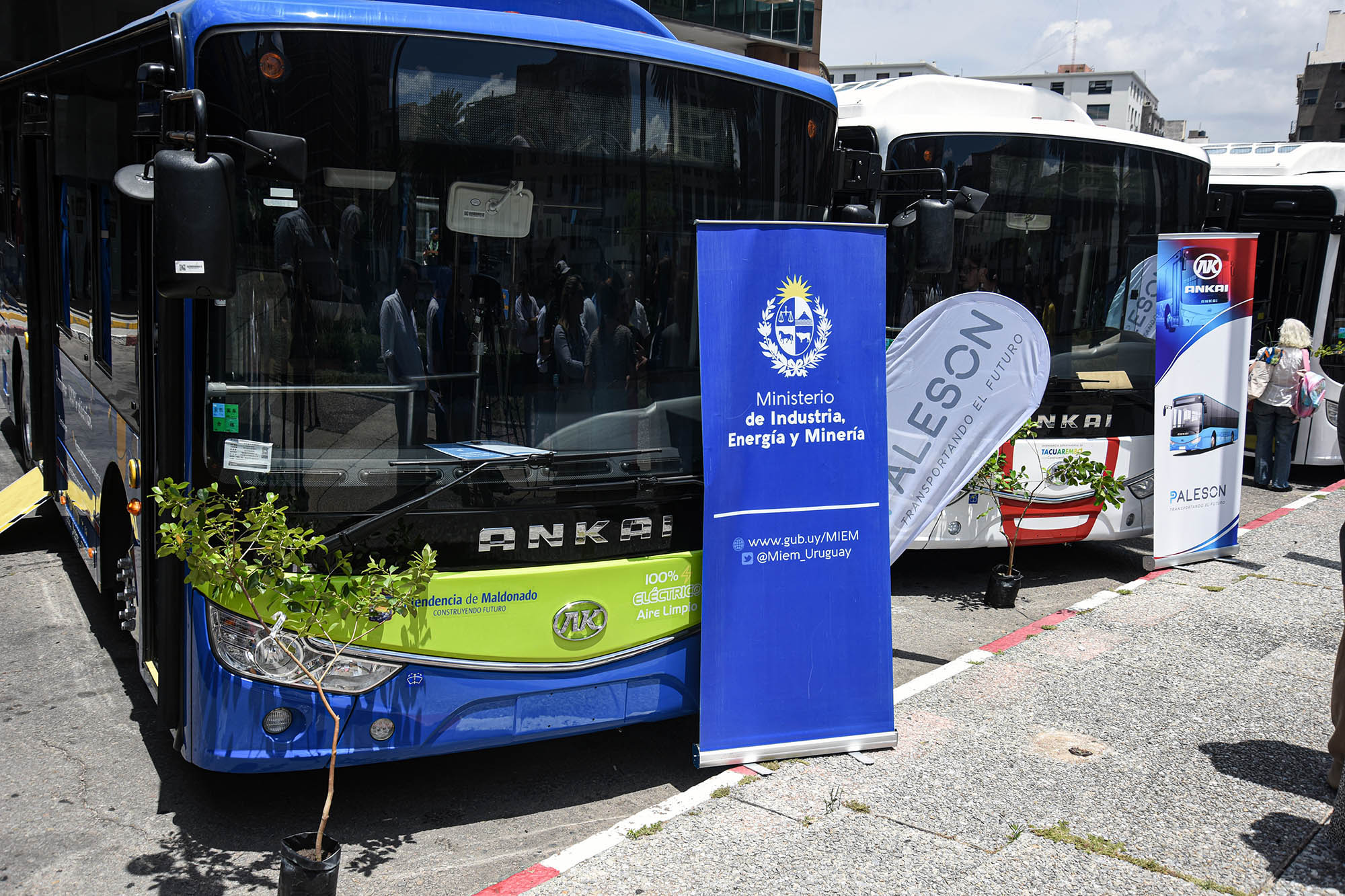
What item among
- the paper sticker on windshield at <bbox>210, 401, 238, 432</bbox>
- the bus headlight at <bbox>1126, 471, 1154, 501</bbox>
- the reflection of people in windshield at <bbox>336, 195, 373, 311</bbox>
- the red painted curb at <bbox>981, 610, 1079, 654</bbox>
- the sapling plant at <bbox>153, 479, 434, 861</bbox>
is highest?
the reflection of people in windshield at <bbox>336, 195, 373, 311</bbox>

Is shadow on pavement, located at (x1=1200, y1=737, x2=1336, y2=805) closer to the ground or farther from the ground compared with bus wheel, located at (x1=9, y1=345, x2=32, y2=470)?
closer to the ground

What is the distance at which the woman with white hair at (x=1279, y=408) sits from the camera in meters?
12.8

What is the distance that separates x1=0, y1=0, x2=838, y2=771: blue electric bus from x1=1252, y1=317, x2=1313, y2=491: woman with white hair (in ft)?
32.5

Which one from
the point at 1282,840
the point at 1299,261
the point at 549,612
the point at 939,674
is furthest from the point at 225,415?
the point at 1299,261

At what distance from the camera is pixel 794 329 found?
4996 millimetres

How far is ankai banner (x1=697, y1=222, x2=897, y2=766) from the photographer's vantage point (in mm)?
4852

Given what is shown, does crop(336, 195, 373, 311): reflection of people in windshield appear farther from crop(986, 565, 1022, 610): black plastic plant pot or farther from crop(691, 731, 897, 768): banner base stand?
crop(986, 565, 1022, 610): black plastic plant pot

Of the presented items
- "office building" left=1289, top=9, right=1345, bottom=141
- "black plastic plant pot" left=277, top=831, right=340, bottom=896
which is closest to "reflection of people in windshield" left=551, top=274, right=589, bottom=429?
"black plastic plant pot" left=277, top=831, right=340, bottom=896

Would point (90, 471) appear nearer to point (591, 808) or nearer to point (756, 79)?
point (591, 808)

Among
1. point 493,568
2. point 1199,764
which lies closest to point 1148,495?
point 1199,764

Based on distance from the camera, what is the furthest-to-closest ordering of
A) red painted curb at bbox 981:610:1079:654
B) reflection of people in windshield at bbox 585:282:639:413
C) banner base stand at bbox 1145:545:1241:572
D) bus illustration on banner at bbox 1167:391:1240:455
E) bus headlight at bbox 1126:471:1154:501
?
banner base stand at bbox 1145:545:1241:572 → bus headlight at bbox 1126:471:1154:501 → bus illustration on banner at bbox 1167:391:1240:455 → red painted curb at bbox 981:610:1079:654 → reflection of people in windshield at bbox 585:282:639:413

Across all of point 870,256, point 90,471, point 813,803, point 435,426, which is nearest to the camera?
point 435,426

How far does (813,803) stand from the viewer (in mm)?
4789

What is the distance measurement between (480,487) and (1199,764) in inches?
141
